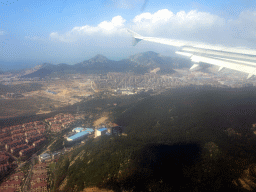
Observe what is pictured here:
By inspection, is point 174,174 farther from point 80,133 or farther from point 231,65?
point 80,133

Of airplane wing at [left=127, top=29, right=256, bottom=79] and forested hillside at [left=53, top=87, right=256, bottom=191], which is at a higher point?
airplane wing at [left=127, top=29, right=256, bottom=79]

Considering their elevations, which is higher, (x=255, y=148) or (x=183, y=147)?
(x=255, y=148)

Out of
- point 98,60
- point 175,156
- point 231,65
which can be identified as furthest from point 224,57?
point 98,60

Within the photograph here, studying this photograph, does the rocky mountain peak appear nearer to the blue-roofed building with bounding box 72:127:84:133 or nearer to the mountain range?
the mountain range

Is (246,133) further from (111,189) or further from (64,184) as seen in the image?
(64,184)

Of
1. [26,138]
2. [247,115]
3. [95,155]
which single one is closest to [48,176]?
[95,155]

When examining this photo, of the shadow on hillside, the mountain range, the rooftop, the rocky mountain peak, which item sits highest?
the rocky mountain peak

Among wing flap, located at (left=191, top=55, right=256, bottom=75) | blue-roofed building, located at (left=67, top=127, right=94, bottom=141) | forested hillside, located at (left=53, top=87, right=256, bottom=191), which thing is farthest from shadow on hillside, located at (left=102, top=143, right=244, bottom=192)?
blue-roofed building, located at (left=67, top=127, right=94, bottom=141)
